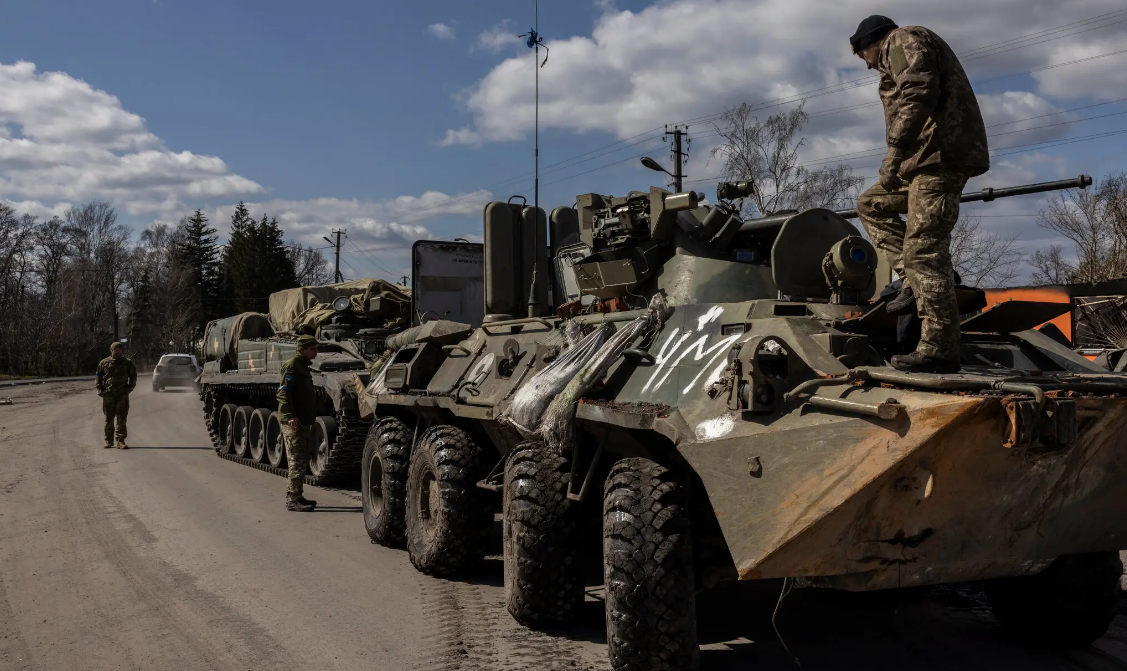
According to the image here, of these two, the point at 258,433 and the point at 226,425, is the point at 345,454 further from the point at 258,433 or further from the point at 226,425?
the point at 226,425

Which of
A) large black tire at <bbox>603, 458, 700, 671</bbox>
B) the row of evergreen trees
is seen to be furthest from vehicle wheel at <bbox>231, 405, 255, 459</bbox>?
the row of evergreen trees

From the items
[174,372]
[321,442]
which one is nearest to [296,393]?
[321,442]

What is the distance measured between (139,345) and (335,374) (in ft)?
160

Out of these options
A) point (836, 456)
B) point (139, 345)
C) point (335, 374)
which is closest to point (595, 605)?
point (836, 456)

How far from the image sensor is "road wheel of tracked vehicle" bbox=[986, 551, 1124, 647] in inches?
205

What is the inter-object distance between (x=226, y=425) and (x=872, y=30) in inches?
521

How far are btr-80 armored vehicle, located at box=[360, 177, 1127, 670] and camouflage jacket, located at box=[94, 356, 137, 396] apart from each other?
1003 cm

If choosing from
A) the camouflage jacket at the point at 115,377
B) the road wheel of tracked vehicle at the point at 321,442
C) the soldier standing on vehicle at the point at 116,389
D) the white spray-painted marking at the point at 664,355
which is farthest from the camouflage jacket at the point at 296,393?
the camouflage jacket at the point at 115,377

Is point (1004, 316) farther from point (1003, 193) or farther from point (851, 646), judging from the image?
point (1003, 193)

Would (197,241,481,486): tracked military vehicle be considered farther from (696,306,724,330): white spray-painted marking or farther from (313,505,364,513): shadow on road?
(696,306,724,330): white spray-painted marking

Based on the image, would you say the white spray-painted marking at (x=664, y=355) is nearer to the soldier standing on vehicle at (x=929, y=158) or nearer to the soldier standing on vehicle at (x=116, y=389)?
the soldier standing on vehicle at (x=929, y=158)

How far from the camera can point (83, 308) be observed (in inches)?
2223

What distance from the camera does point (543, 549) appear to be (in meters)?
5.57

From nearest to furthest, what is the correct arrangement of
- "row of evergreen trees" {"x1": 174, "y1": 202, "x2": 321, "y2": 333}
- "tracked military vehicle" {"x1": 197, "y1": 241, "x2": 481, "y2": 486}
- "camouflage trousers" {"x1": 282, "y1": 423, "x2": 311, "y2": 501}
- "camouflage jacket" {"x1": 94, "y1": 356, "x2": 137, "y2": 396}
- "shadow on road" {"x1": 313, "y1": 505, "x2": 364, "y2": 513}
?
"camouflage trousers" {"x1": 282, "y1": 423, "x2": 311, "y2": 501} < "shadow on road" {"x1": 313, "y1": 505, "x2": 364, "y2": 513} < "tracked military vehicle" {"x1": 197, "y1": 241, "x2": 481, "y2": 486} < "camouflage jacket" {"x1": 94, "y1": 356, "x2": 137, "y2": 396} < "row of evergreen trees" {"x1": 174, "y1": 202, "x2": 321, "y2": 333}
